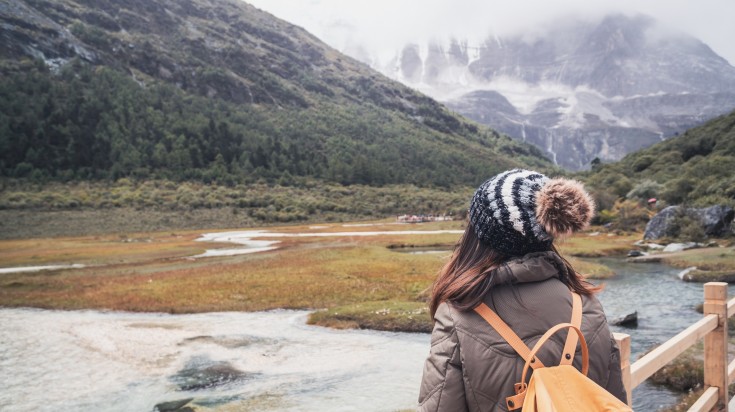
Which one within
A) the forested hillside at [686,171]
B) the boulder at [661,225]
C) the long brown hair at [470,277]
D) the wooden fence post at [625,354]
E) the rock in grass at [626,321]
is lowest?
the rock in grass at [626,321]

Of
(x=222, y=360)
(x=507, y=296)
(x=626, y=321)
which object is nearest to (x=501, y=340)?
(x=507, y=296)

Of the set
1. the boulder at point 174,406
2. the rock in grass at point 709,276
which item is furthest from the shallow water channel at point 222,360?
the rock in grass at point 709,276

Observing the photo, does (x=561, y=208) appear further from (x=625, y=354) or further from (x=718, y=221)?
(x=718, y=221)

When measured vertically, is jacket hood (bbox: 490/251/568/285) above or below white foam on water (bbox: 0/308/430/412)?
above

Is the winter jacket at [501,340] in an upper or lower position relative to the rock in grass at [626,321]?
upper

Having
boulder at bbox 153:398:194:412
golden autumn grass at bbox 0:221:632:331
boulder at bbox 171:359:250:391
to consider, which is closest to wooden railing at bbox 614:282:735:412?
boulder at bbox 153:398:194:412

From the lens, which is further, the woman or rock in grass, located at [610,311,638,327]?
rock in grass, located at [610,311,638,327]

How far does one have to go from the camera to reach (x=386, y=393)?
592 inches

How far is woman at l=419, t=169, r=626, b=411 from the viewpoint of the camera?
3.10 meters

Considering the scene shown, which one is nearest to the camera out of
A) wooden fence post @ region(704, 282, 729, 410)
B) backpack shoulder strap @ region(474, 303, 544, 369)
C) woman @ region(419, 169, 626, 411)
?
backpack shoulder strap @ region(474, 303, 544, 369)

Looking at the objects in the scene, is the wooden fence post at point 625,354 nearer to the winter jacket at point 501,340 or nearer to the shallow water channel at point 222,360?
the winter jacket at point 501,340

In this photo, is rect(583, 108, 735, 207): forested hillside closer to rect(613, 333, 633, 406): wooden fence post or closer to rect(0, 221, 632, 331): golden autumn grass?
rect(0, 221, 632, 331): golden autumn grass

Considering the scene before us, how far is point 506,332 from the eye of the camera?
305 centimetres

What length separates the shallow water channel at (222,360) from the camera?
589 inches
